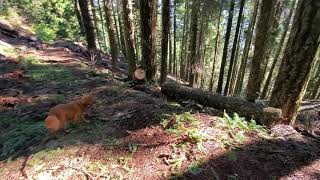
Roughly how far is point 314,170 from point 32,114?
5315 mm

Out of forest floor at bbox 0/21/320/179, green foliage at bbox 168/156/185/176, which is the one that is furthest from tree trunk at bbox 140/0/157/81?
green foliage at bbox 168/156/185/176

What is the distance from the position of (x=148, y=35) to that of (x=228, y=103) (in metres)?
3.33

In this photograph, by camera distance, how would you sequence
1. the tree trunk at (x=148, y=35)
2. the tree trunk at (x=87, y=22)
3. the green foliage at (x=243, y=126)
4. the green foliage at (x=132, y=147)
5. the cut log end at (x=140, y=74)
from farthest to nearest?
the tree trunk at (x=87, y=22), the cut log end at (x=140, y=74), the tree trunk at (x=148, y=35), the green foliage at (x=243, y=126), the green foliage at (x=132, y=147)

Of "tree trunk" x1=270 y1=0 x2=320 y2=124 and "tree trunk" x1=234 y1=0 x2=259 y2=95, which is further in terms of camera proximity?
"tree trunk" x1=234 y1=0 x2=259 y2=95

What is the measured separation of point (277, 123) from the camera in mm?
5066

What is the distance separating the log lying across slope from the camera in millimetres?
5062

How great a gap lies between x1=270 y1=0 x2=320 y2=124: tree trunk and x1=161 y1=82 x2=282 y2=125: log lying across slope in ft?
1.41

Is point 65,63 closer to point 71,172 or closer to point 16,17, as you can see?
point 71,172

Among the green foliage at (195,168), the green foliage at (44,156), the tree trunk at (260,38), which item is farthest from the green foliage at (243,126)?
the tree trunk at (260,38)

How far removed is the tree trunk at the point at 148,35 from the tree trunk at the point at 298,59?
3.85m

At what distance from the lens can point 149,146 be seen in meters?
4.17

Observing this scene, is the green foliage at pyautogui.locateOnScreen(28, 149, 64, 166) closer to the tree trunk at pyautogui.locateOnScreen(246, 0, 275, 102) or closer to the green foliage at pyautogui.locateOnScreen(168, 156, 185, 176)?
the green foliage at pyautogui.locateOnScreen(168, 156, 185, 176)

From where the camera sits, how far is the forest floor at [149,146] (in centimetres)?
372

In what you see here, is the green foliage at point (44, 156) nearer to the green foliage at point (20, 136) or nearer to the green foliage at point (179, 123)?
the green foliage at point (20, 136)
